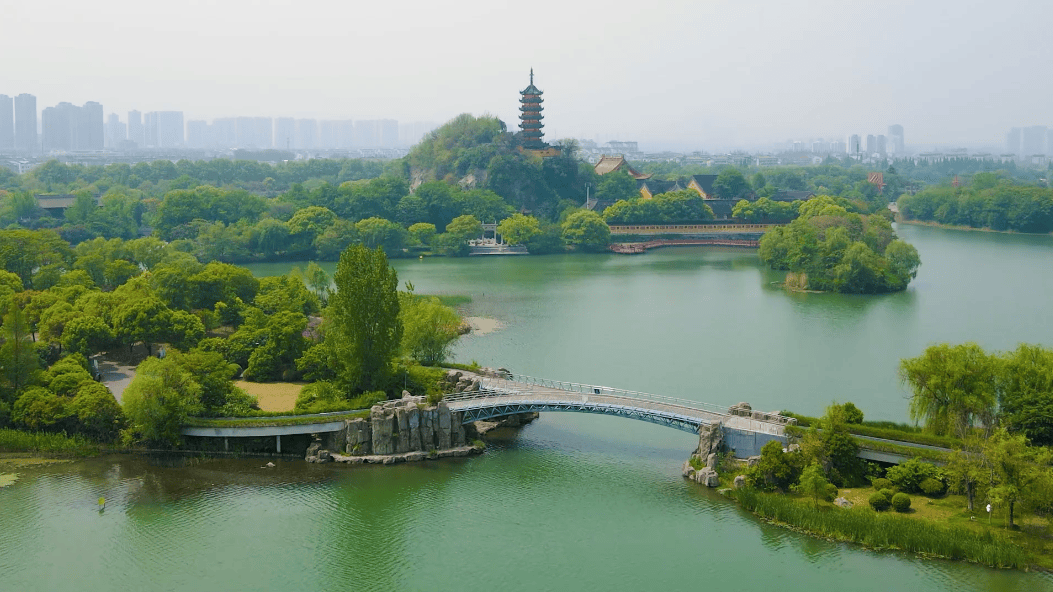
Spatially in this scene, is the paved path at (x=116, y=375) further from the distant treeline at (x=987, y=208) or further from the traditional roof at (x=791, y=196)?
the distant treeline at (x=987, y=208)

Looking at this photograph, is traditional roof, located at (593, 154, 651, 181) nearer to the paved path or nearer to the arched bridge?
the paved path

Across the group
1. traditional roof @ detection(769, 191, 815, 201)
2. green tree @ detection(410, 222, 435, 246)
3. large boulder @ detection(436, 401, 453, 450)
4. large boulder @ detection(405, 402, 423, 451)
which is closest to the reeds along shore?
large boulder @ detection(436, 401, 453, 450)

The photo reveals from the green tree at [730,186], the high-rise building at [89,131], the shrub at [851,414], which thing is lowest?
the shrub at [851,414]

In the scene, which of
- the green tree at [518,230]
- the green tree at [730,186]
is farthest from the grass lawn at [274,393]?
the green tree at [730,186]

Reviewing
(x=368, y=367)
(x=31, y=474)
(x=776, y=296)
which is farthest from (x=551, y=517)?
(x=776, y=296)

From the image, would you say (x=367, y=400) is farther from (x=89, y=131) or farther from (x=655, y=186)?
(x=89, y=131)

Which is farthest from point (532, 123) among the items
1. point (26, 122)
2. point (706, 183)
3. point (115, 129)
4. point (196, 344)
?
point (115, 129)
